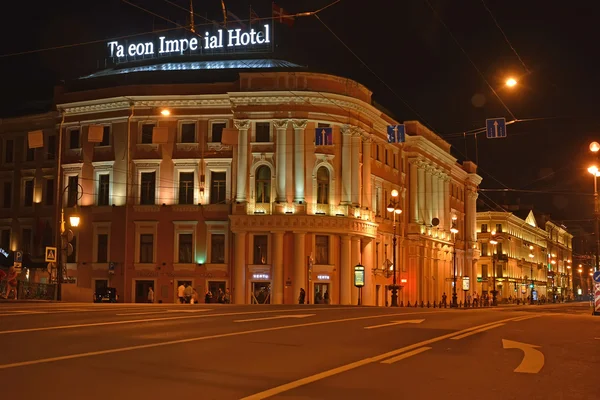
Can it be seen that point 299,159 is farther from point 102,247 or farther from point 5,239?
point 5,239

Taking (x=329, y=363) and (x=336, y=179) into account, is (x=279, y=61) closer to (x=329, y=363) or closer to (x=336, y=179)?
(x=336, y=179)

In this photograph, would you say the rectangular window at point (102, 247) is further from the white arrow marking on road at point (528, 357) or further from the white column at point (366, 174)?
the white arrow marking on road at point (528, 357)

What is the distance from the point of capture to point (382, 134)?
68375mm

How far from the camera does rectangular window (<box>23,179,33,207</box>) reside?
64688mm

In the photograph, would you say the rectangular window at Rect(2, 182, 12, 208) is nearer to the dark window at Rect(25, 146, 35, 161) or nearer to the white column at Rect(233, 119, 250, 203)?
the dark window at Rect(25, 146, 35, 161)

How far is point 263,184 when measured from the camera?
59188 mm

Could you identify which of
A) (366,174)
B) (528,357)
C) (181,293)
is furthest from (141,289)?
(528,357)

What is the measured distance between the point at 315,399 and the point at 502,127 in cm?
2826

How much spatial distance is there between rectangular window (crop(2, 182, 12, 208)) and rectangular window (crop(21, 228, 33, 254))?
287 cm

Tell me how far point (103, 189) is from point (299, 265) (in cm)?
1596

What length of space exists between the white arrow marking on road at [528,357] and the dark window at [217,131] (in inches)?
1745

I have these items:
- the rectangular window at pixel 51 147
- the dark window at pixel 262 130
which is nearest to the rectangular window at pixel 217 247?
the dark window at pixel 262 130

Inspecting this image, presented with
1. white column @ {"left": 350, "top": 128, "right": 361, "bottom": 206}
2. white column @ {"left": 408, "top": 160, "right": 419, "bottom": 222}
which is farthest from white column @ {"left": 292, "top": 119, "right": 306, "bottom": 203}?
white column @ {"left": 408, "top": 160, "right": 419, "bottom": 222}

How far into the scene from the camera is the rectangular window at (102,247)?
5999 cm
